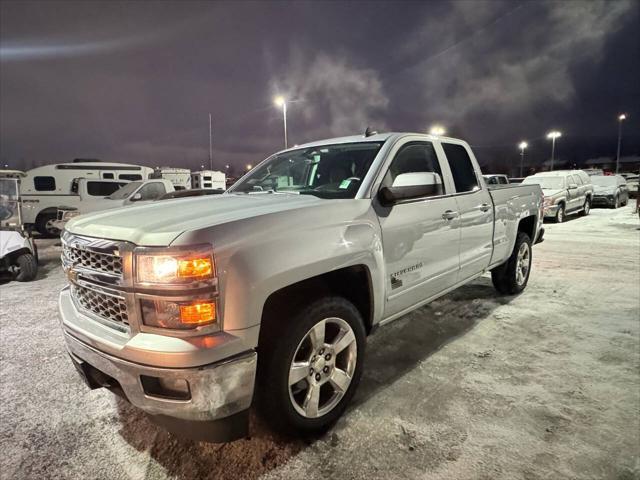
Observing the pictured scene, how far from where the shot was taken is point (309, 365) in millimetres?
2326

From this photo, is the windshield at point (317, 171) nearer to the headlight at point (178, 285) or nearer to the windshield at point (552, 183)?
the headlight at point (178, 285)

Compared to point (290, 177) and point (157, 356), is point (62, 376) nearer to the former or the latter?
point (157, 356)

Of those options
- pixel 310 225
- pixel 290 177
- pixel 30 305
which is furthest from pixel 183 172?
pixel 310 225

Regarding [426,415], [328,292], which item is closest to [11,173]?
[328,292]

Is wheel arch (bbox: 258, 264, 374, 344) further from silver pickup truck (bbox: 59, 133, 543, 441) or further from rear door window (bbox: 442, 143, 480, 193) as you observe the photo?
rear door window (bbox: 442, 143, 480, 193)

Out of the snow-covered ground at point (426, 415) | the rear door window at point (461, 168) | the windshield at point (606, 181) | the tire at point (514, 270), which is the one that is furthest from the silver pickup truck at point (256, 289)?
the windshield at point (606, 181)

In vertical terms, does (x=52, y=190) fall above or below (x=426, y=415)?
above

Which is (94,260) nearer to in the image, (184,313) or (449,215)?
(184,313)

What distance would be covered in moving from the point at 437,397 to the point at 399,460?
74 cm

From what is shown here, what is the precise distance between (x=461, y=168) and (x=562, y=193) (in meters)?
12.0

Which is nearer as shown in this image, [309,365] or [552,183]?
[309,365]

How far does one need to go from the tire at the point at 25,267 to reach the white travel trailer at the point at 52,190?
7.73 m

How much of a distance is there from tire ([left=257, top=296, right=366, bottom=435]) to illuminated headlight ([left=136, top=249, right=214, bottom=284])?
557 mm

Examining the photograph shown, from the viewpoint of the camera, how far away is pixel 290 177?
3.67 m
